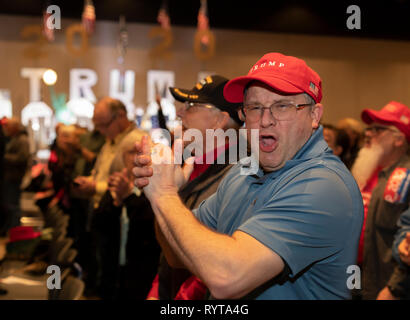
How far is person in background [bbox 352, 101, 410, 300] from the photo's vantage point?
285cm

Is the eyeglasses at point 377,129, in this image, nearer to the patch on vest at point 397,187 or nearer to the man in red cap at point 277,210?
the patch on vest at point 397,187

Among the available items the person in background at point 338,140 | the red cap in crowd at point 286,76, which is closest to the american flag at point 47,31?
the person in background at point 338,140

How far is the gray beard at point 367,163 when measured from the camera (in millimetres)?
3270

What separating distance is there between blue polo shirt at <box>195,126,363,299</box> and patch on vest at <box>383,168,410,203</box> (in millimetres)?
1697

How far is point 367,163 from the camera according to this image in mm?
3412

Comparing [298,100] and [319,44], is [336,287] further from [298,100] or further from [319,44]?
[319,44]

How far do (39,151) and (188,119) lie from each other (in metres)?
9.05

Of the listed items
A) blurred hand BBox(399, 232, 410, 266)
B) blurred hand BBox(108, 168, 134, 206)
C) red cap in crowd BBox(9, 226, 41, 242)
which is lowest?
red cap in crowd BBox(9, 226, 41, 242)

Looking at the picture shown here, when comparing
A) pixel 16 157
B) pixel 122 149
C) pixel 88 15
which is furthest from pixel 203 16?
pixel 122 149

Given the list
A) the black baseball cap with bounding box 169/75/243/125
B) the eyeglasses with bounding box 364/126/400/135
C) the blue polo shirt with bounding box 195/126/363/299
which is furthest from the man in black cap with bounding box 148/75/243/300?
the eyeglasses with bounding box 364/126/400/135

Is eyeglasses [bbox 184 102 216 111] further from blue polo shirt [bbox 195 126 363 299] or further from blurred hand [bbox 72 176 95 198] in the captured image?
blurred hand [bbox 72 176 95 198]

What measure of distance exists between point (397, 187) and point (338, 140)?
2.10m

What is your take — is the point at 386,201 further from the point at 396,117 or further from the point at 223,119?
the point at 223,119
